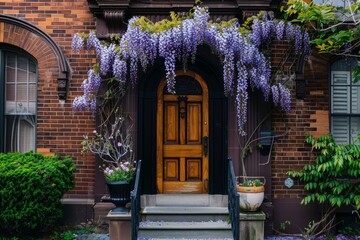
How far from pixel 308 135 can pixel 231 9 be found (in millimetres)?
2656

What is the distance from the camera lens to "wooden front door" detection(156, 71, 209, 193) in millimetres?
8109

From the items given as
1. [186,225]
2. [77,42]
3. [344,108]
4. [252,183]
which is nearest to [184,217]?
[186,225]

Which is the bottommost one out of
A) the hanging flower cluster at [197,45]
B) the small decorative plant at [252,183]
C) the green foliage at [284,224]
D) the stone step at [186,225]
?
the green foliage at [284,224]

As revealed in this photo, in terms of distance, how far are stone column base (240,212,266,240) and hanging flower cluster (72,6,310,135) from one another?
4.71 ft

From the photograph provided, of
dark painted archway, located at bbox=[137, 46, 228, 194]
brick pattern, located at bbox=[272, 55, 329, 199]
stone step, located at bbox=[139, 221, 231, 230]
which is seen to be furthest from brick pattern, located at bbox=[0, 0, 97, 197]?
brick pattern, located at bbox=[272, 55, 329, 199]

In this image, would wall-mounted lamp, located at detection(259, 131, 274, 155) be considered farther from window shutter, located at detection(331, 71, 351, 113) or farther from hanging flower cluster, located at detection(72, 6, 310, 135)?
window shutter, located at detection(331, 71, 351, 113)

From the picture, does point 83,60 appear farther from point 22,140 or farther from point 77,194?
point 77,194

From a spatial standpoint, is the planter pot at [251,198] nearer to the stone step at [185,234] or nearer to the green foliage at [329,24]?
the stone step at [185,234]

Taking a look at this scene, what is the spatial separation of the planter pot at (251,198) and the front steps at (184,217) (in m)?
0.38

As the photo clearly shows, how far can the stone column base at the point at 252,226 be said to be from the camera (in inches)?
279

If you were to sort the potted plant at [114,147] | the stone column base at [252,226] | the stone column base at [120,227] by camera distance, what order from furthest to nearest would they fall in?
the potted plant at [114,147] < the stone column base at [252,226] < the stone column base at [120,227]

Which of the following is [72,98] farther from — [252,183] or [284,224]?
[284,224]

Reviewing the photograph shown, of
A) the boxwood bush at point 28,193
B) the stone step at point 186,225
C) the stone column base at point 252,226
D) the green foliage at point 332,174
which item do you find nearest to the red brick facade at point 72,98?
the green foliage at point 332,174

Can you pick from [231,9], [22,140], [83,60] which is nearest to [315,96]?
[231,9]
